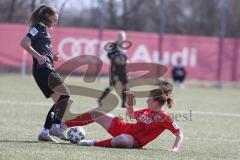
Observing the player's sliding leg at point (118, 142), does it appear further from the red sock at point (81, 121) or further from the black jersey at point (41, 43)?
the black jersey at point (41, 43)

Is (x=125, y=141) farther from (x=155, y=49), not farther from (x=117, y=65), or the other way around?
(x=155, y=49)

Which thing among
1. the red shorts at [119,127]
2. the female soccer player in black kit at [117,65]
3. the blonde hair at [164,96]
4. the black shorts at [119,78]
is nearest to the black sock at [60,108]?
the red shorts at [119,127]

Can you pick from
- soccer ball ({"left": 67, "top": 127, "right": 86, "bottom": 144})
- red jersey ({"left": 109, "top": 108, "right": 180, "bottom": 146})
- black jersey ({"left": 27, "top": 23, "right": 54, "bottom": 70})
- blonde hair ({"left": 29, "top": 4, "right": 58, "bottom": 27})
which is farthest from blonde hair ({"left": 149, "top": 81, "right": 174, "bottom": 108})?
blonde hair ({"left": 29, "top": 4, "right": 58, "bottom": 27})

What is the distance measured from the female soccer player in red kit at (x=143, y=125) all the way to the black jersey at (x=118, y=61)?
7.92m

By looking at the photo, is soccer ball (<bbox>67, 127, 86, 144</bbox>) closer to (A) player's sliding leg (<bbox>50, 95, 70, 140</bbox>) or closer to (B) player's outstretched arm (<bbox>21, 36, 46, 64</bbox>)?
(A) player's sliding leg (<bbox>50, 95, 70, 140</bbox>)

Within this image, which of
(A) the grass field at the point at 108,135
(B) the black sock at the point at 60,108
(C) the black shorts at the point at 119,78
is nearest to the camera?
(A) the grass field at the point at 108,135

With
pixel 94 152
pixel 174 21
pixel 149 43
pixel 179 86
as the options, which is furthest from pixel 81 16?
pixel 94 152

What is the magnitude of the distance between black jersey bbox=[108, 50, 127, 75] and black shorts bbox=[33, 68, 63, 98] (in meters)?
7.69

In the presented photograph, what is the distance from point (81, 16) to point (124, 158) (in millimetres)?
24809

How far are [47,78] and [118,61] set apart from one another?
7971 millimetres

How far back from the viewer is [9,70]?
30938mm

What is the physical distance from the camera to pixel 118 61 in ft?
55.3

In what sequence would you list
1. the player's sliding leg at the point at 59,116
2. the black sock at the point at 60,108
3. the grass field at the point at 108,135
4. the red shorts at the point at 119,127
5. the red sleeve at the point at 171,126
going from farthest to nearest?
the black sock at the point at 60,108 < the player's sliding leg at the point at 59,116 < the red shorts at the point at 119,127 < the red sleeve at the point at 171,126 < the grass field at the point at 108,135

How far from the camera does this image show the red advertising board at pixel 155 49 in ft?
98.9
